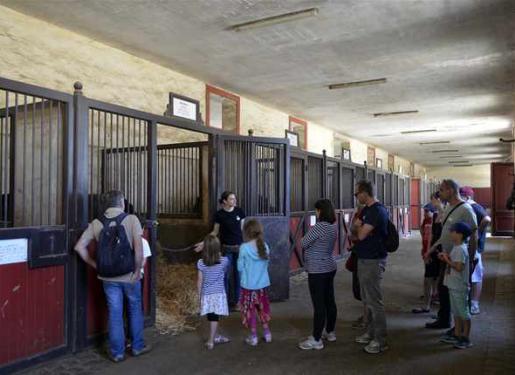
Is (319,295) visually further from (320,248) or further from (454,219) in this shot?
(454,219)

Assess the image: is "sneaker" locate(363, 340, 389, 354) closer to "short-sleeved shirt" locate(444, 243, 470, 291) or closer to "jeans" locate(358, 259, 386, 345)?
"jeans" locate(358, 259, 386, 345)

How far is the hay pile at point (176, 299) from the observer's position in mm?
3969

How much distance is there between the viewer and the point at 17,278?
2.84m

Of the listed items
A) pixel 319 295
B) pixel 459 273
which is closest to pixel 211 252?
pixel 319 295

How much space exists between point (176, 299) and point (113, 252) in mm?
1652

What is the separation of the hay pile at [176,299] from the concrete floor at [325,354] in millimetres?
200

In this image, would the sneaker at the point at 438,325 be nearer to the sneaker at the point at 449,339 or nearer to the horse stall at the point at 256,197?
the sneaker at the point at 449,339

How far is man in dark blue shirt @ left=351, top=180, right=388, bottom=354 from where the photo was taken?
3.22 metres

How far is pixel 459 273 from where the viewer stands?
10.9ft

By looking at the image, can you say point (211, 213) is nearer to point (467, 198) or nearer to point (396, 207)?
point (467, 198)

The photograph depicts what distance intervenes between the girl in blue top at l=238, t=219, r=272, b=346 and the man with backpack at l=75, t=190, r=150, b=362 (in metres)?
0.79

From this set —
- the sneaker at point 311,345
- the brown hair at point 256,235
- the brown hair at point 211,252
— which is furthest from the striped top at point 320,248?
the brown hair at point 211,252

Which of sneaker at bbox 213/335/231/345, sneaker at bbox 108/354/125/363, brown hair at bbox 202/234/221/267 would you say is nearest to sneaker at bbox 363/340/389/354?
sneaker at bbox 213/335/231/345

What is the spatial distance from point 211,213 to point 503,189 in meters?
10.7
